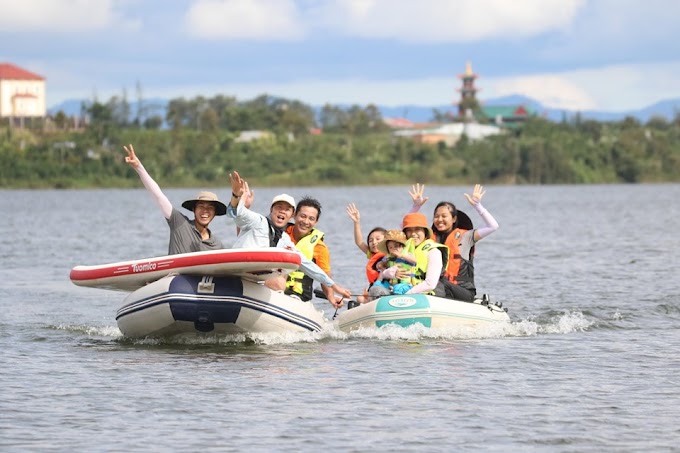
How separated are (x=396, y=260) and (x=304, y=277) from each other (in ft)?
3.53

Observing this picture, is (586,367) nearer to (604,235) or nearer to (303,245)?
(303,245)

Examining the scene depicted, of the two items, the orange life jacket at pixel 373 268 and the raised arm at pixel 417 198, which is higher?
the raised arm at pixel 417 198

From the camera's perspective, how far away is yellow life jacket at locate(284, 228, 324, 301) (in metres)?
14.4

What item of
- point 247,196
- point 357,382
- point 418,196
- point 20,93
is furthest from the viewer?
point 20,93

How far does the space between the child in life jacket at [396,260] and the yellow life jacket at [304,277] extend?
74 centimetres

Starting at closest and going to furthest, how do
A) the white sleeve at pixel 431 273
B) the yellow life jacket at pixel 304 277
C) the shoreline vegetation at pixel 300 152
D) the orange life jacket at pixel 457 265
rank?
1. the yellow life jacket at pixel 304 277
2. the white sleeve at pixel 431 273
3. the orange life jacket at pixel 457 265
4. the shoreline vegetation at pixel 300 152

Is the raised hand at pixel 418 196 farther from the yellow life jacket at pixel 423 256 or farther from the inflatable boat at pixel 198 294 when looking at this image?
the inflatable boat at pixel 198 294

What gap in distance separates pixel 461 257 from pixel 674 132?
14093cm

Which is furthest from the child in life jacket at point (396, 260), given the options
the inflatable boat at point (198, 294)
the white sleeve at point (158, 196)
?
the white sleeve at point (158, 196)

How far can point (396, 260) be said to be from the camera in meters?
14.9

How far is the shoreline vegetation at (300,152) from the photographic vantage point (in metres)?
114

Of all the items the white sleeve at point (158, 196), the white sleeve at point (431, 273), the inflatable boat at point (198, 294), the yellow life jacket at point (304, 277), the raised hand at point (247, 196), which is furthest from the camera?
the white sleeve at point (431, 273)

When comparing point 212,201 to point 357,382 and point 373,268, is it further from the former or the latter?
point 357,382

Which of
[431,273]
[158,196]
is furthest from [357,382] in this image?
[158,196]
